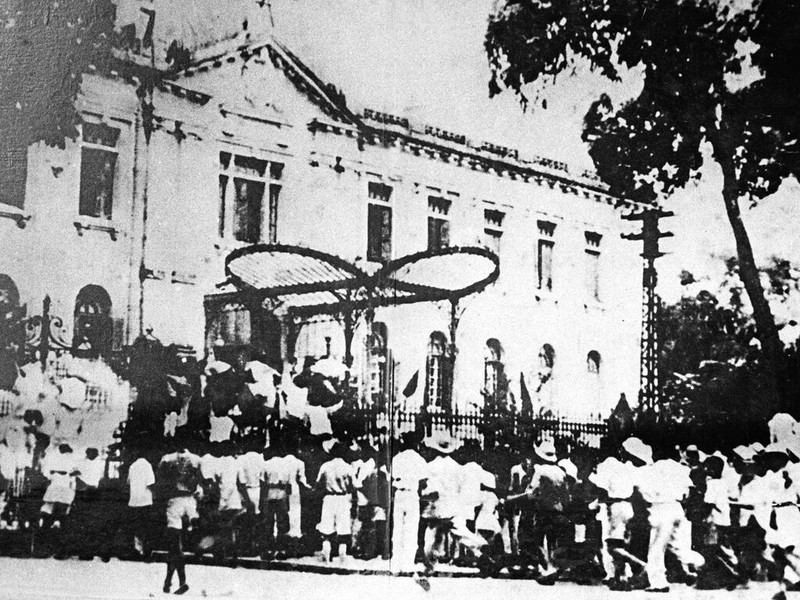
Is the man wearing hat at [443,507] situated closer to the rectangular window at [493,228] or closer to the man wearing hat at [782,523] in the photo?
the rectangular window at [493,228]

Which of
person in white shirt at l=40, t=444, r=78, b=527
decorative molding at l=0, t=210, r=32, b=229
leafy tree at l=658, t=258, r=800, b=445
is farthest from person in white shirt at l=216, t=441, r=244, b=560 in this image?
leafy tree at l=658, t=258, r=800, b=445

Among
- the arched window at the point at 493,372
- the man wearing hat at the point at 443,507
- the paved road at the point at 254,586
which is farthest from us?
the arched window at the point at 493,372

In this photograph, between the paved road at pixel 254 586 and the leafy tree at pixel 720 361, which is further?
the leafy tree at pixel 720 361

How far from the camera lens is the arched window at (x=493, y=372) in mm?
4047

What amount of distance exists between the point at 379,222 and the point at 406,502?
3.75 feet

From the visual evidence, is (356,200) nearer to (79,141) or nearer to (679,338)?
(79,141)

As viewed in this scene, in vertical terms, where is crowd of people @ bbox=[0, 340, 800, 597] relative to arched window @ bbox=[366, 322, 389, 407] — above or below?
below

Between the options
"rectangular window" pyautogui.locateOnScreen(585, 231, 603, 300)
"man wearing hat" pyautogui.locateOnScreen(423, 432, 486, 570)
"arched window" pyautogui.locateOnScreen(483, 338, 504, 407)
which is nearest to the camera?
"man wearing hat" pyautogui.locateOnScreen(423, 432, 486, 570)

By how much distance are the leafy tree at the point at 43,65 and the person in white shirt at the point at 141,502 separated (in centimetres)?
118

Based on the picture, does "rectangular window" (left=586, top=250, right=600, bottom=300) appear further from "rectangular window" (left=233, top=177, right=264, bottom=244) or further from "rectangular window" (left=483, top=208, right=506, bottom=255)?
"rectangular window" (left=233, top=177, right=264, bottom=244)

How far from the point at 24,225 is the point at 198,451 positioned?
1.11 metres

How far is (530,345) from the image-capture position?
4070 millimetres

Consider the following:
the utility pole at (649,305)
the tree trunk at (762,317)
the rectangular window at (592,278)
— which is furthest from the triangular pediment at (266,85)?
the tree trunk at (762,317)

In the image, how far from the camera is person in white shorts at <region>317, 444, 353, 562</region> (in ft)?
12.7
